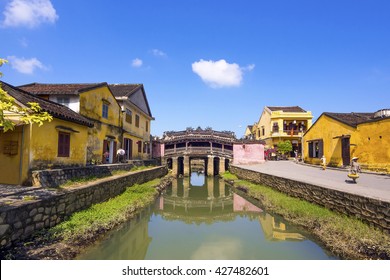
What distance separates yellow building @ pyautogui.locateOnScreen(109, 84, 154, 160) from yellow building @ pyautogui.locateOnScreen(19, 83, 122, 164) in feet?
4.16

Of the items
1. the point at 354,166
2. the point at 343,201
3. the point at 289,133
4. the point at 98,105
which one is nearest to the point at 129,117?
the point at 98,105

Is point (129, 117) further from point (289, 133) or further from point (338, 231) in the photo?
point (289, 133)

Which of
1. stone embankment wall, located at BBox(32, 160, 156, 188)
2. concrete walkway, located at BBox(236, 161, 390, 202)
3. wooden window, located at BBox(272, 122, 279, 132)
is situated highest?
wooden window, located at BBox(272, 122, 279, 132)

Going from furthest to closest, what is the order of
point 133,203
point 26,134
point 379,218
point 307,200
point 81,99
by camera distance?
point 81,99
point 133,203
point 307,200
point 26,134
point 379,218

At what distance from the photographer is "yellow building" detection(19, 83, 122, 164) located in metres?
14.0

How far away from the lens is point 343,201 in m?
8.73

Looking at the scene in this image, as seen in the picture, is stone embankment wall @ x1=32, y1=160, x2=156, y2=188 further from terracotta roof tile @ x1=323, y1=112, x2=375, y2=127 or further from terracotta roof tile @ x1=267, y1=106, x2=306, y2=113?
terracotta roof tile @ x1=267, y1=106, x2=306, y2=113

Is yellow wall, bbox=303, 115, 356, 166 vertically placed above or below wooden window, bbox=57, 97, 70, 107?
below

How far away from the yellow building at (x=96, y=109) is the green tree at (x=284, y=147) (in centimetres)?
2470

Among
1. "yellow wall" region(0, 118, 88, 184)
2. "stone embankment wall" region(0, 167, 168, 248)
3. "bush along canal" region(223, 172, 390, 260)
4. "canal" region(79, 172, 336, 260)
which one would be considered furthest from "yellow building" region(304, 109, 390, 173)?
"yellow wall" region(0, 118, 88, 184)

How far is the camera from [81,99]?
46.2 feet
